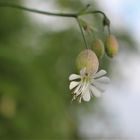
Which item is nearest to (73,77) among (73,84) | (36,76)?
(73,84)

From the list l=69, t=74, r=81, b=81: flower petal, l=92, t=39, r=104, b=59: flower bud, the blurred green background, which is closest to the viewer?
l=69, t=74, r=81, b=81: flower petal

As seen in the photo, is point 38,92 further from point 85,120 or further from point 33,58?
point 85,120

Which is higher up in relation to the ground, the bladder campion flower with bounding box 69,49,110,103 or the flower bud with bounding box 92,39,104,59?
the flower bud with bounding box 92,39,104,59

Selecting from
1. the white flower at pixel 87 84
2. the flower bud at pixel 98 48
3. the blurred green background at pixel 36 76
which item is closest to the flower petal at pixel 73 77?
the white flower at pixel 87 84

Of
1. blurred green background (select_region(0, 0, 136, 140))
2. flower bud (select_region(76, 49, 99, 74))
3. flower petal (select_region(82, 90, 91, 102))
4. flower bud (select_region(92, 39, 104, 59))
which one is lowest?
flower petal (select_region(82, 90, 91, 102))

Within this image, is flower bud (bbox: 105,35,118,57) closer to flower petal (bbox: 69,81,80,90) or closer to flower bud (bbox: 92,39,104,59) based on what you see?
flower bud (bbox: 92,39,104,59)

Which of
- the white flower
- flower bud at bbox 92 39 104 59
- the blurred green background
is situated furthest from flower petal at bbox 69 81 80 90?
the blurred green background
